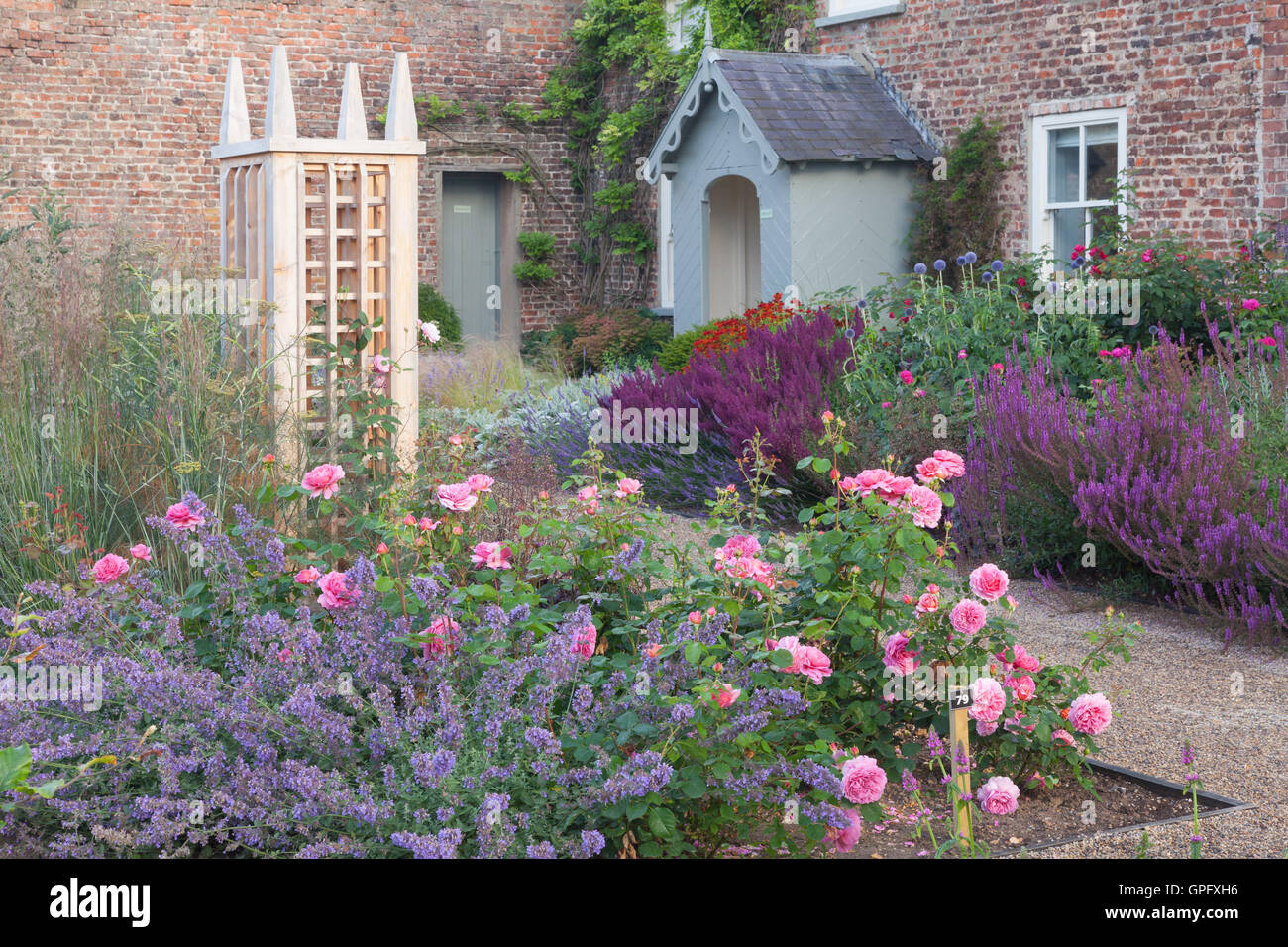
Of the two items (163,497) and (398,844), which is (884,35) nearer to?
(163,497)

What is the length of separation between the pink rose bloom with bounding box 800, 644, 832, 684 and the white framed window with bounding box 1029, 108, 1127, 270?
7988mm

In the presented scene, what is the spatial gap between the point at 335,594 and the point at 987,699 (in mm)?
1630

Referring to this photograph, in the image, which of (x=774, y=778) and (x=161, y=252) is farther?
(x=161, y=252)

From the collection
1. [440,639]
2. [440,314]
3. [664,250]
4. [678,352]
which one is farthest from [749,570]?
[664,250]

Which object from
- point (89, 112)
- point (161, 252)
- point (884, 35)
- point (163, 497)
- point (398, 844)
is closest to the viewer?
point (398, 844)

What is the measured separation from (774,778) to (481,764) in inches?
26.6

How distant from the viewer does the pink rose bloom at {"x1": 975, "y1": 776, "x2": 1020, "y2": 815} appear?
331 centimetres

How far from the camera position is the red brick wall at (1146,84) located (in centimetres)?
954

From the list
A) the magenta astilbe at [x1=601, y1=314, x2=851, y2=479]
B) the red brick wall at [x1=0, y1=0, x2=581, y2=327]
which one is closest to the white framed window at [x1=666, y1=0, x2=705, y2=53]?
the red brick wall at [x1=0, y1=0, x2=581, y2=327]

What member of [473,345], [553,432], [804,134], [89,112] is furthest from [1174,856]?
[89,112]

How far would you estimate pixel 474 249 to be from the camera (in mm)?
16703

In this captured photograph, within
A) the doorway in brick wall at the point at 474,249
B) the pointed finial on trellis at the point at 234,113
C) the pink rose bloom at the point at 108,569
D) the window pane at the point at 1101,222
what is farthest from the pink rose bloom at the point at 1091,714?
the doorway in brick wall at the point at 474,249

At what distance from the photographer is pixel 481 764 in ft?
9.61

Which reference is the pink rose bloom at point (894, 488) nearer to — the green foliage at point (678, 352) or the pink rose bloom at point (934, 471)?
the pink rose bloom at point (934, 471)
